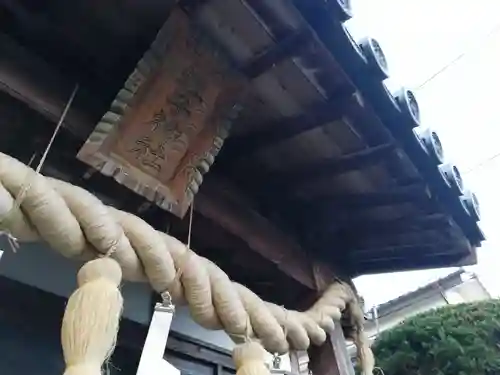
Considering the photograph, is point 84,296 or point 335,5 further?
point 335,5

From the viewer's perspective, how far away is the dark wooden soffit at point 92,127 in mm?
1578

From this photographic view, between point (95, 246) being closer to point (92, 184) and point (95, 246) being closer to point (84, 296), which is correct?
point (84, 296)

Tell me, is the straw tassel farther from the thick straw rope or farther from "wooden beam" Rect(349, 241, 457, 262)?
"wooden beam" Rect(349, 241, 457, 262)

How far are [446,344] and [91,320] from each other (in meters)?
3.53

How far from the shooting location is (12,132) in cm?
167

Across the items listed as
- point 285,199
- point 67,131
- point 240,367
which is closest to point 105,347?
point 240,367

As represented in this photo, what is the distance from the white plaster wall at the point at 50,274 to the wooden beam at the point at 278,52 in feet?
3.41

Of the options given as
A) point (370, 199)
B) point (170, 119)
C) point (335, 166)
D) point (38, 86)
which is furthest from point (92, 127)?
point (370, 199)

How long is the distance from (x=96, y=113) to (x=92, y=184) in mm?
275

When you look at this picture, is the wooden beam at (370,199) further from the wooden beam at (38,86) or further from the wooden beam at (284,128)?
the wooden beam at (38,86)

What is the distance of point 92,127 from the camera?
1762 mm

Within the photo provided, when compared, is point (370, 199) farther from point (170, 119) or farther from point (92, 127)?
point (92, 127)

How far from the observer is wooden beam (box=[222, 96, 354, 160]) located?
5.85 feet

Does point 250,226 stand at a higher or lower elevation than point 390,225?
lower
